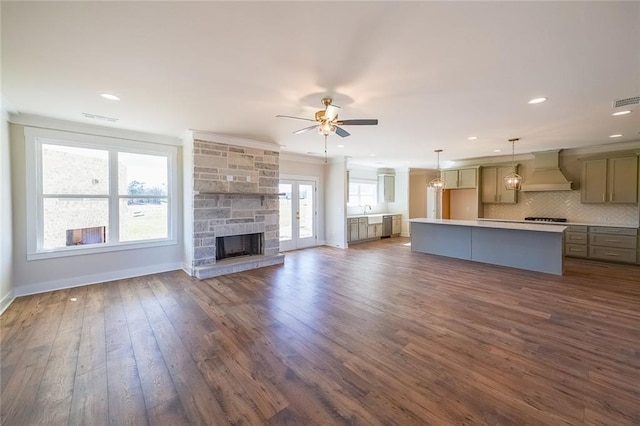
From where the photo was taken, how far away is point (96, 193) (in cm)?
451

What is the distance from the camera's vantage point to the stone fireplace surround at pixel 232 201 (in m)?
4.90

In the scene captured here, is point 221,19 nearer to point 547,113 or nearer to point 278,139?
point 278,139

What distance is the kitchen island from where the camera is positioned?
4898 mm

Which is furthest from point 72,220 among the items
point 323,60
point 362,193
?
point 362,193

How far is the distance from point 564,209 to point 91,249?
10401mm

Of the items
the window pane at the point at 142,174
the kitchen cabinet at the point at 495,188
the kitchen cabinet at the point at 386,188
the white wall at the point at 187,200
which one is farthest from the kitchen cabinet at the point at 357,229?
the window pane at the point at 142,174

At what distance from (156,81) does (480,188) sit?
824 centimetres

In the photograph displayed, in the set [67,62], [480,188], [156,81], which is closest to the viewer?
[67,62]

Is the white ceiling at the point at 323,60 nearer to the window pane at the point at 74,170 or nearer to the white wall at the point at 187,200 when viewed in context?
the window pane at the point at 74,170

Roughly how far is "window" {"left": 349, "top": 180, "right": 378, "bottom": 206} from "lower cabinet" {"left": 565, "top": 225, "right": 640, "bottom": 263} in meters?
5.49

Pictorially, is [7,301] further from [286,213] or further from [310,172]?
[310,172]

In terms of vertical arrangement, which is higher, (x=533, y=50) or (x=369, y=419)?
(x=533, y=50)

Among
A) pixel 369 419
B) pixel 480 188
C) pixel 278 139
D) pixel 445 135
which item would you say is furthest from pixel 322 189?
pixel 369 419

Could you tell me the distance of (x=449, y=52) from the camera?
7.26 feet
